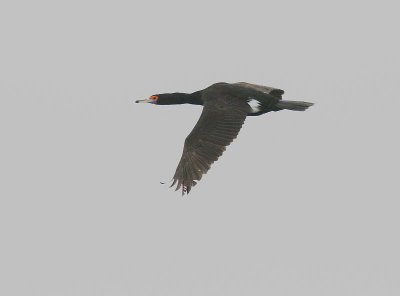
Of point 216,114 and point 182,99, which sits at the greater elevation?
point 182,99

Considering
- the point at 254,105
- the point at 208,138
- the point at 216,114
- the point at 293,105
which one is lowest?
the point at 208,138

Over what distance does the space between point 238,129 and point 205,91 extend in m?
1.48

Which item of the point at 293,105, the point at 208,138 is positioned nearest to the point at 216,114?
the point at 208,138

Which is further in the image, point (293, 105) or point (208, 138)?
point (293, 105)

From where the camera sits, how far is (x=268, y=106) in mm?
15516

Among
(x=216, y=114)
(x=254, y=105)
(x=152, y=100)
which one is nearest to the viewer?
(x=216, y=114)

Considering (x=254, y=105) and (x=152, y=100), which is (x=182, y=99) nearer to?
(x=152, y=100)

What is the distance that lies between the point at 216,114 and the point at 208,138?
62cm

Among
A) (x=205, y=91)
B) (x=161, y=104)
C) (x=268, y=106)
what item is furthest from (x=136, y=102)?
(x=268, y=106)

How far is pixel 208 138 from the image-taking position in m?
14.6

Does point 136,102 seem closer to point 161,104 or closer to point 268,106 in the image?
point 161,104

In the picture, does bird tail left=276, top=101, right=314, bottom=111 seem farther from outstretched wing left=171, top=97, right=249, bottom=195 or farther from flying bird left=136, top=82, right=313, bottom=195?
outstretched wing left=171, top=97, right=249, bottom=195

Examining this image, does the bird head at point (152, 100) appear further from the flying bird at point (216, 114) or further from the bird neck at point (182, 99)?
the flying bird at point (216, 114)

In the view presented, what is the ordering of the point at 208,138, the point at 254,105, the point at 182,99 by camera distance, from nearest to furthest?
the point at 208,138, the point at 254,105, the point at 182,99
